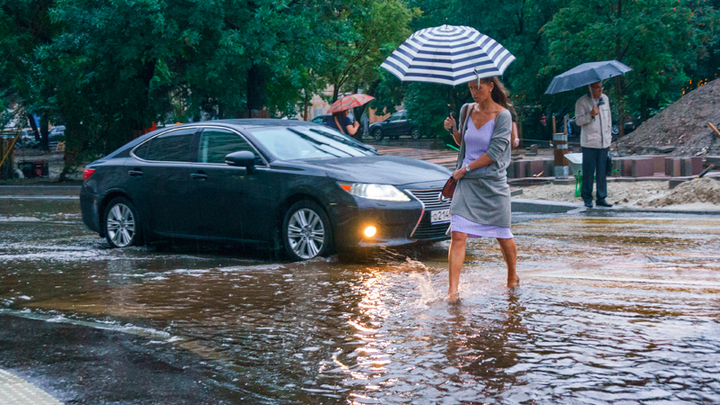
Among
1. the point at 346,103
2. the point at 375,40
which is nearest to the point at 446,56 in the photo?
the point at 346,103

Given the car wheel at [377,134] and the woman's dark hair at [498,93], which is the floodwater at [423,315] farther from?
the car wheel at [377,134]

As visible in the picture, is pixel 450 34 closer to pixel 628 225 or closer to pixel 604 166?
pixel 628 225

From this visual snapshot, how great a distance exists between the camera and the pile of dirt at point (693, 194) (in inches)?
475

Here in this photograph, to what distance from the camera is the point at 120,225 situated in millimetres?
9977

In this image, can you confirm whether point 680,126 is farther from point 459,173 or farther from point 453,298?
point 453,298

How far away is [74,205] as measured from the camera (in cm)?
1747

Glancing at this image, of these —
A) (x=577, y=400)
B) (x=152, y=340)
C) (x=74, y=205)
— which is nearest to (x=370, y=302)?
(x=152, y=340)

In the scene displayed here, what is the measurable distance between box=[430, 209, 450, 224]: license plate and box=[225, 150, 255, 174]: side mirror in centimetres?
196

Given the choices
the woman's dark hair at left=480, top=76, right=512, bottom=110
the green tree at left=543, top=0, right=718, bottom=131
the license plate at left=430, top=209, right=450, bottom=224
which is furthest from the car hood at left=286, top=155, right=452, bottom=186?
the green tree at left=543, top=0, right=718, bottom=131

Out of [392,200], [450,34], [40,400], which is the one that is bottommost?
[40,400]

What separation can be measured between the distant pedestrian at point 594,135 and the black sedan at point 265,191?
4268 mm

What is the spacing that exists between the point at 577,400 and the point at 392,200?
4269 mm

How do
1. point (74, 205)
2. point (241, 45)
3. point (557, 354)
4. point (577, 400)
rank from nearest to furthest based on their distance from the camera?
1. point (577, 400)
2. point (557, 354)
3. point (74, 205)
4. point (241, 45)

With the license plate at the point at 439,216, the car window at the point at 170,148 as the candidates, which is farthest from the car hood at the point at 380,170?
the car window at the point at 170,148
